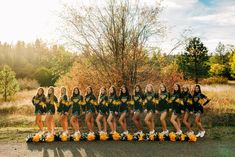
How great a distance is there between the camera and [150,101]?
14.8m

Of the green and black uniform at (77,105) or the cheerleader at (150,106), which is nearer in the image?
the cheerleader at (150,106)

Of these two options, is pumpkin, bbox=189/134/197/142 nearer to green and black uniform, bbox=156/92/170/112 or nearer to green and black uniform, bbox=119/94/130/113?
green and black uniform, bbox=156/92/170/112

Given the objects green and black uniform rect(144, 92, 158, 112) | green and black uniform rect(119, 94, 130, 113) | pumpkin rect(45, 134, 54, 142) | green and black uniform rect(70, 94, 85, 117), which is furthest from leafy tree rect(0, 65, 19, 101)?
green and black uniform rect(144, 92, 158, 112)

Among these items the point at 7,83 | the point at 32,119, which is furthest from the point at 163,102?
the point at 7,83

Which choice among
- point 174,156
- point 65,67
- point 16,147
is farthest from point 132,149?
point 65,67

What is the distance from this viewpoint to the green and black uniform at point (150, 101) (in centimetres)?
1472

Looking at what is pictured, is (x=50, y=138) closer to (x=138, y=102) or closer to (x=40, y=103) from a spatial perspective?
(x=40, y=103)

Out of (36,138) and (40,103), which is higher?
(40,103)

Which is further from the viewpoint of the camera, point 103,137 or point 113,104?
point 113,104

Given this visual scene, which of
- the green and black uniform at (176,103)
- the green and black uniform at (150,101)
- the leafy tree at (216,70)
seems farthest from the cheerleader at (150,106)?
the leafy tree at (216,70)

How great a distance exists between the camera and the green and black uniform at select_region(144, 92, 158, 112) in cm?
1472

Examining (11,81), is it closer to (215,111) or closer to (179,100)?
(215,111)

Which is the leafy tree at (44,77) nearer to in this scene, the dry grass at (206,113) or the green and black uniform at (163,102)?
the dry grass at (206,113)

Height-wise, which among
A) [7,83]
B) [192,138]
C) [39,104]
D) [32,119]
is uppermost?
[7,83]
